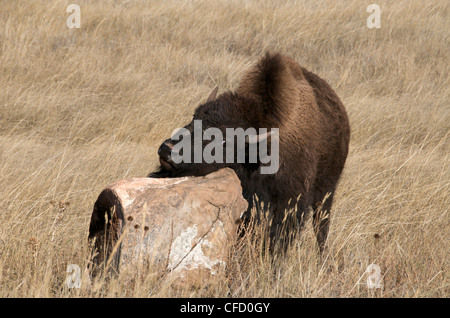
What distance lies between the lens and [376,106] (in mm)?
8469

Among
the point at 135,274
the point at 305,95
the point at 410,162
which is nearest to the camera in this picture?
the point at 135,274

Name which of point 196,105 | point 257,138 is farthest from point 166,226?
point 196,105

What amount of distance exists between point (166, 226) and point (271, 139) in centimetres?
114

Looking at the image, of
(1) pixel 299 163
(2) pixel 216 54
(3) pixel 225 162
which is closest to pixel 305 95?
(1) pixel 299 163

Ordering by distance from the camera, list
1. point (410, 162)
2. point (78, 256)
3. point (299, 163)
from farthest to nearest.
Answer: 1. point (410, 162)
2. point (299, 163)
3. point (78, 256)

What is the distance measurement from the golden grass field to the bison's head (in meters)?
0.66

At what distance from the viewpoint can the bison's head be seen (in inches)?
158

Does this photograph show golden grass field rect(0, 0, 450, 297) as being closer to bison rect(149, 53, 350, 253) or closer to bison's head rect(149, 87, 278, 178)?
bison rect(149, 53, 350, 253)

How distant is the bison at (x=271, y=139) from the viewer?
4.11 m

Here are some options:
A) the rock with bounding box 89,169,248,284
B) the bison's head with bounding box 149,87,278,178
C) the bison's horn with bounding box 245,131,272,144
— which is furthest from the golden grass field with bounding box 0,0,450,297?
the bison's horn with bounding box 245,131,272,144

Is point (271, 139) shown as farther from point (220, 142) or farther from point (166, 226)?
point (166, 226)

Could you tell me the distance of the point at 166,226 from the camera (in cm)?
348

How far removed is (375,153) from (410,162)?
57 cm

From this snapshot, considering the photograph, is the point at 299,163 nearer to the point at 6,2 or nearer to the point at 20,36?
the point at 20,36
